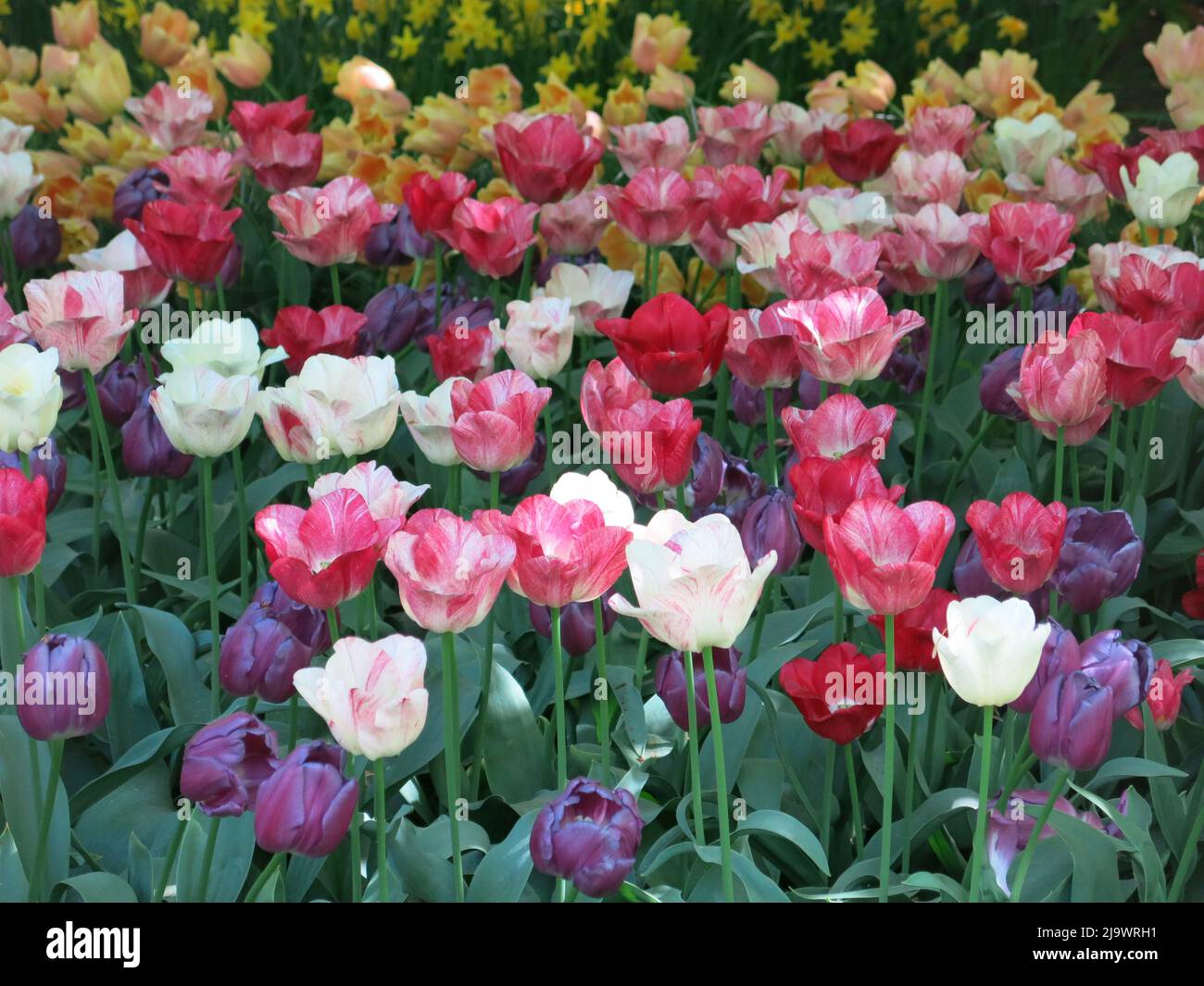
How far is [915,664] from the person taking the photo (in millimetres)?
1369

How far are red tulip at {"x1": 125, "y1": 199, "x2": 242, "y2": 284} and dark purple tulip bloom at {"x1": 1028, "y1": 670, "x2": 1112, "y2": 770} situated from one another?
1.32 metres

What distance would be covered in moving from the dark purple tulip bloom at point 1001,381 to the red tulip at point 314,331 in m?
0.82

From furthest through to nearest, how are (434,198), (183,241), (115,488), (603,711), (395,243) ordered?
(395,243) < (434,198) < (183,241) < (115,488) < (603,711)

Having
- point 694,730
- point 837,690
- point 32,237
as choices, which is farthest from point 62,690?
point 32,237

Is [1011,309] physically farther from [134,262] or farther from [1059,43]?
[1059,43]

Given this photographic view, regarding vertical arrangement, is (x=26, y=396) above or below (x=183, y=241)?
below

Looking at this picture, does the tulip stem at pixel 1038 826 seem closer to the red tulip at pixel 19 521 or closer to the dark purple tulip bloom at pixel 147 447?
the red tulip at pixel 19 521

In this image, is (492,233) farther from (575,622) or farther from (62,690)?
(62,690)

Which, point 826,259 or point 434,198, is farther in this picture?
point 434,198

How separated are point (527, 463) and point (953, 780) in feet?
1.96

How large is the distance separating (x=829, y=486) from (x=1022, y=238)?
0.94 m

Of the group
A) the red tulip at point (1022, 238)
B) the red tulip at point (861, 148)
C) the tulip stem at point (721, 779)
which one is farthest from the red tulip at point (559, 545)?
the red tulip at point (861, 148)

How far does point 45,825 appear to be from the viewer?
4.22 feet
